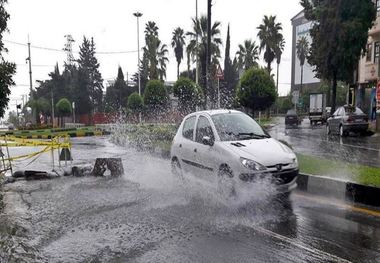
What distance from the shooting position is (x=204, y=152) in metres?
7.91

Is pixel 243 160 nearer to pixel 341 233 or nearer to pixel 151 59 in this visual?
pixel 341 233

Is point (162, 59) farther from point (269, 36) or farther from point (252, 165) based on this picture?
point (252, 165)

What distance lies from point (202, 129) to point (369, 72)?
30.3 meters

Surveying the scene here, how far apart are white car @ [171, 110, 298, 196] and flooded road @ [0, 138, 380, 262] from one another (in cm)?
32

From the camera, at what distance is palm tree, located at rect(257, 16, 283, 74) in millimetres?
58594

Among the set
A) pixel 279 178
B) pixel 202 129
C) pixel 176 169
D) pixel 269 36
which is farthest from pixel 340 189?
pixel 269 36

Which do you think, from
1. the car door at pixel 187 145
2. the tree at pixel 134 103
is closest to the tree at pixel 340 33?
the tree at pixel 134 103

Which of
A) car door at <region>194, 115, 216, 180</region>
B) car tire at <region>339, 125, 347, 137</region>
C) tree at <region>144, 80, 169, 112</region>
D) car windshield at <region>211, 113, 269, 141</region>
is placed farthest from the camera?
tree at <region>144, 80, 169, 112</region>

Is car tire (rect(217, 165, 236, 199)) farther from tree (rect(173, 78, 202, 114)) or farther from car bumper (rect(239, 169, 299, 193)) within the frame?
tree (rect(173, 78, 202, 114))

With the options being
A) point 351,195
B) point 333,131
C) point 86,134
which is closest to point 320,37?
point 333,131

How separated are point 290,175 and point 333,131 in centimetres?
1787

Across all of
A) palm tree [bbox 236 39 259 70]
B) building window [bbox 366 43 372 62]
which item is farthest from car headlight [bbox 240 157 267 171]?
palm tree [bbox 236 39 259 70]

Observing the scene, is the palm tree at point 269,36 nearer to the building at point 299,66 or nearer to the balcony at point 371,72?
the balcony at point 371,72

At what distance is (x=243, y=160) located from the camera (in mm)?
6891
